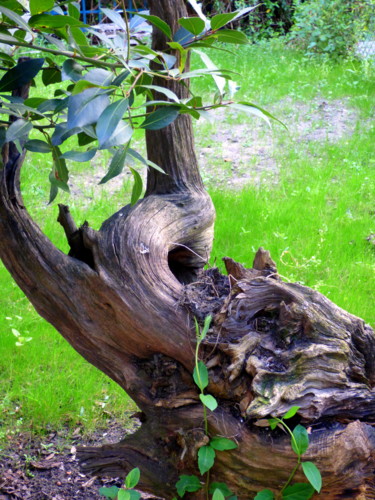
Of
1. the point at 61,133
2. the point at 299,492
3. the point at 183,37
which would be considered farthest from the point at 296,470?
the point at 183,37

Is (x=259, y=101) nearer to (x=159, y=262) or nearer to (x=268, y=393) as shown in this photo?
(x=159, y=262)

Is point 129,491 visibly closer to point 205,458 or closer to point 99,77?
point 205,458

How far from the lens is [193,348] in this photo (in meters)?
2.01

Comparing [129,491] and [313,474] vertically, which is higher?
[313,474]

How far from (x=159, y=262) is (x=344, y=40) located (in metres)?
7.87

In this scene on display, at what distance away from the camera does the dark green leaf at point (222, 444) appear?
1.84 metres

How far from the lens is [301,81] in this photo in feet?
25.5

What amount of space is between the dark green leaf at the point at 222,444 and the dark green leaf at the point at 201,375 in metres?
0.16

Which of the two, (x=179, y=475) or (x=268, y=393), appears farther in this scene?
(x=179, y=475)

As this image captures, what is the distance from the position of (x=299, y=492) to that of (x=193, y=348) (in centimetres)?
54

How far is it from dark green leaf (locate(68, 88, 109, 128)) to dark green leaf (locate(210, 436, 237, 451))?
3.49ft

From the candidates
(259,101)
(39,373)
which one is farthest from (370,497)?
(259,101)

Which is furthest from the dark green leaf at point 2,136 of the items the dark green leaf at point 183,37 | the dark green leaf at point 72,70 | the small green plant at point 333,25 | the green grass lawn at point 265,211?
the small green plant at point 333,25

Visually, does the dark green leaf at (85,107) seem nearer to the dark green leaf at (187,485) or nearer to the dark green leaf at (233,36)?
the dark green leaf at (233,36)
